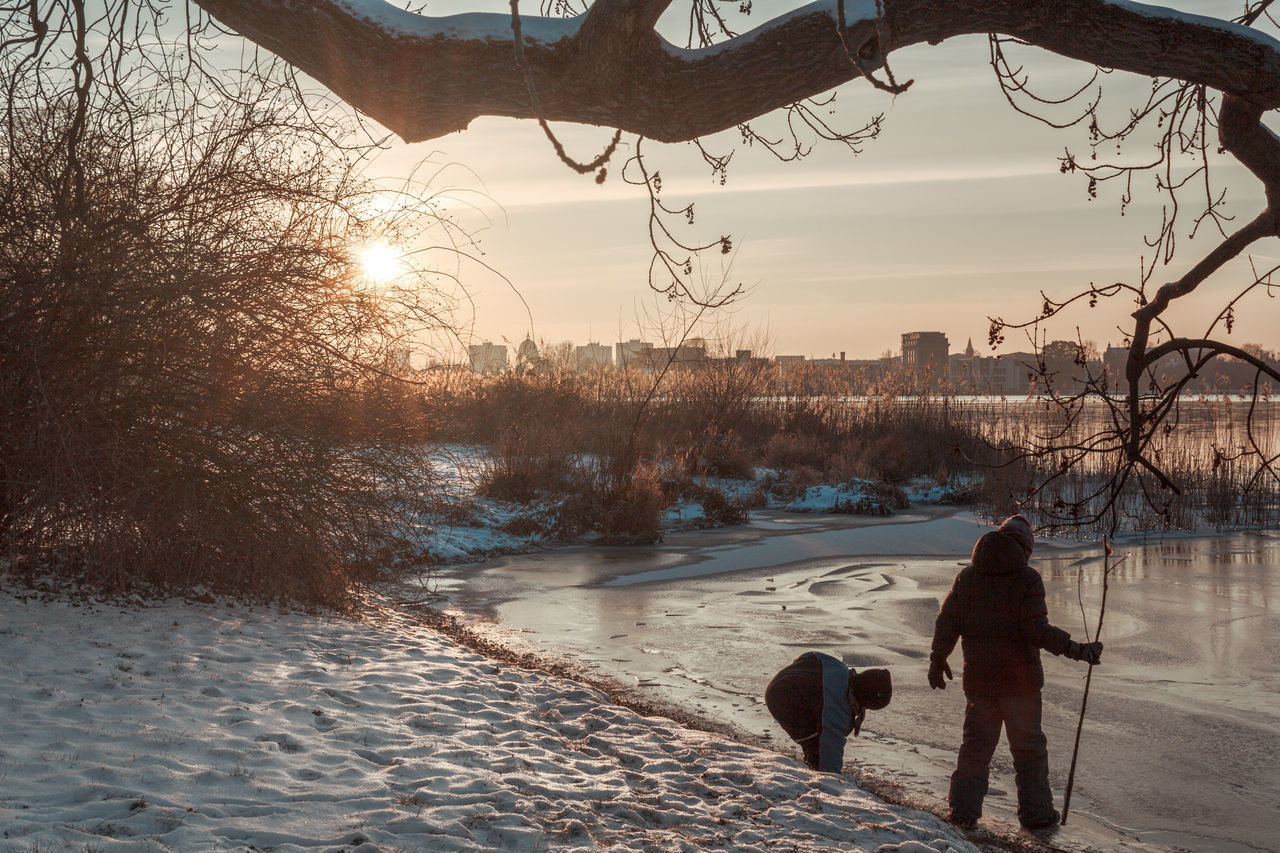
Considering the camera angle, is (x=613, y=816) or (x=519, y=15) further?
(x=613, y=816)

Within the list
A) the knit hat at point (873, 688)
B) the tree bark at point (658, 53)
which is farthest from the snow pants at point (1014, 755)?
the tree bark at point (658, 53)

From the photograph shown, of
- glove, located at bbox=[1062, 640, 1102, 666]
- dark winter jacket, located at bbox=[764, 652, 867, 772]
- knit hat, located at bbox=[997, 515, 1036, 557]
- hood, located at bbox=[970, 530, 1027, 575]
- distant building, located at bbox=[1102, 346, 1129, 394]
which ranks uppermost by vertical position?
distant building, located at bbox=[1102, 346, 1129, 394]

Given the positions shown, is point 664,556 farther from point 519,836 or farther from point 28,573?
point 519,836

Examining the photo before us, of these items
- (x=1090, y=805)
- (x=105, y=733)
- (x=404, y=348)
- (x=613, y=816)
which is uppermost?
(x=404, y=348)

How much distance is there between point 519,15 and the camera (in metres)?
3.13

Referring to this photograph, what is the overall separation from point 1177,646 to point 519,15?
286 inches

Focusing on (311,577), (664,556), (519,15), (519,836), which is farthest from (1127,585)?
(519,15)

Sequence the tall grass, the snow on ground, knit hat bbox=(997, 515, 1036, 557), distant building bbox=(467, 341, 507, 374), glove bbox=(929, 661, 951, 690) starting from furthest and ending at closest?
1. the tall grass
2. distant building bbox=(467, 341, 507, 374)
3. glove bbox=(929, 661, 951, 690)
4. knit hat bbox=(997, 515, 1036, 557)
5. the snow on ground

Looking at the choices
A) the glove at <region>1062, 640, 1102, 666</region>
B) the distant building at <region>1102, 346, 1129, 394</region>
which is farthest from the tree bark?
the glove at <region>1062, 640, 1102, 666</region>

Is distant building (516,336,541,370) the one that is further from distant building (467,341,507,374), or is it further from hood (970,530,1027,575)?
hood (970,530,1027,575)

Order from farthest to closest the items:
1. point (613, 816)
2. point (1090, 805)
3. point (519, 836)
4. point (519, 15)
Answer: point (1090, 805) → point (613, 816) → point (519, 836) → point (519, 15)

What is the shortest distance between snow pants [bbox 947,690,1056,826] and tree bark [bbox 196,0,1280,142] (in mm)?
2807

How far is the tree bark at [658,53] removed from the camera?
323cm

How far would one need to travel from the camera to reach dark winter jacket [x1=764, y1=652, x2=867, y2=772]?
4977 mm
